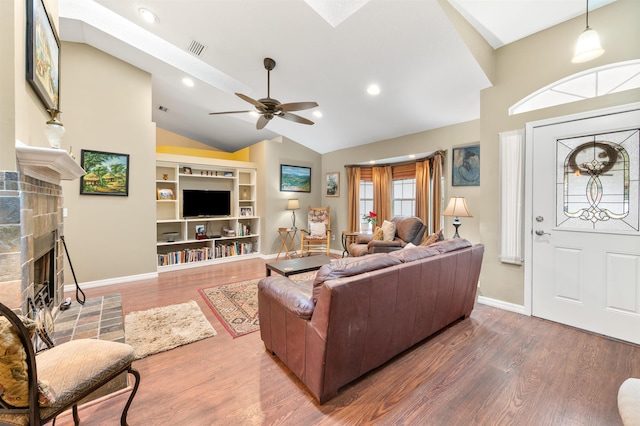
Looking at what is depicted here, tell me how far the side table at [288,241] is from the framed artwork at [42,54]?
4229mm

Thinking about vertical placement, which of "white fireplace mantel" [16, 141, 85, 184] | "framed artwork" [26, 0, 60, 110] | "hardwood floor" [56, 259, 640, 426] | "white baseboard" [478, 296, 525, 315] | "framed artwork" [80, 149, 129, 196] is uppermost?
"framed artwork" [26, 0, 60, 110]

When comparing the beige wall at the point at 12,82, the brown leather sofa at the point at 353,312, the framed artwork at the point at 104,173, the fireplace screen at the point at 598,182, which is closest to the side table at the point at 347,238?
the brown leather sofa at the point at 353,312

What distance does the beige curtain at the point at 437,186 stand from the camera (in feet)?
14.9

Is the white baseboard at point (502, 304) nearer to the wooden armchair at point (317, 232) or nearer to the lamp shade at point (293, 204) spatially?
the wooden armchair at point (317, 232)

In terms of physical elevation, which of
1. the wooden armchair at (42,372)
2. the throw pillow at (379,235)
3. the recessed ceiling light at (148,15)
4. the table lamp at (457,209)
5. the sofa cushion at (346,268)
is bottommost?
the wooden armchair at (42,372)

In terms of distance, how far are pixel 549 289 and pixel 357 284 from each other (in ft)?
8.27

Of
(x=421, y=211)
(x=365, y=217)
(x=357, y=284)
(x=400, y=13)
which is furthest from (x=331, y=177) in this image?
(x=357, y=284)

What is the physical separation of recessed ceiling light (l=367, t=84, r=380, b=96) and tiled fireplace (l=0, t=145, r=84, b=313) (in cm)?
342

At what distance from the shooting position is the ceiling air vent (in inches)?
129

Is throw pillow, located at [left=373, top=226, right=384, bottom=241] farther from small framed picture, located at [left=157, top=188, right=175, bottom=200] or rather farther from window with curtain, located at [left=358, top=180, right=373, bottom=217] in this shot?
small framed picture, located at [left=157, top=188, right=175, bottom=200]

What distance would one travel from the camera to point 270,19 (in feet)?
9.14

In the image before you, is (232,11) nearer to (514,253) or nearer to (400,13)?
(400,13)

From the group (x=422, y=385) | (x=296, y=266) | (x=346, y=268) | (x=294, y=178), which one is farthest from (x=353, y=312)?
(x=294, y=178)

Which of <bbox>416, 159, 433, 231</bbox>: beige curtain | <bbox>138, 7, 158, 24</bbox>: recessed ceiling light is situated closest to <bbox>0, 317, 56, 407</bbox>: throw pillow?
<bbox>138, 7, 158, 24</bbox>: recessed ceiling light
